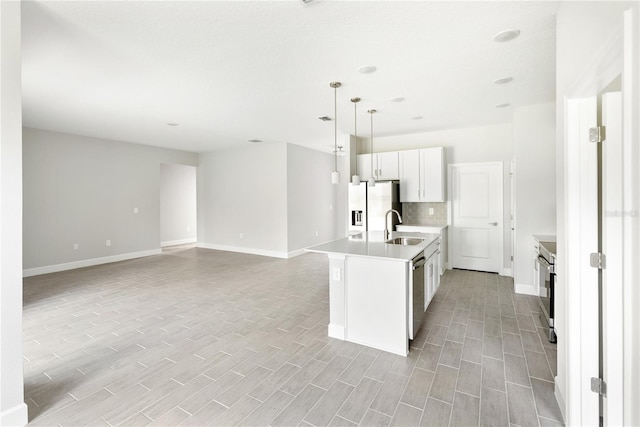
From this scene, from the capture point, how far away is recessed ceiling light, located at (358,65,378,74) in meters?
2.99

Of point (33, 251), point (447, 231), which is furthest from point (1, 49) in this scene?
point (447, 231)

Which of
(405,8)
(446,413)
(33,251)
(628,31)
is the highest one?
(405,8)

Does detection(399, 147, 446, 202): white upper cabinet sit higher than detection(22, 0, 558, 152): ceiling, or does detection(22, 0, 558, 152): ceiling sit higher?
detection(22, 0, 558, 152): ceiling

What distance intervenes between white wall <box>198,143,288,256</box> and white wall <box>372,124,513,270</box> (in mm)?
3076

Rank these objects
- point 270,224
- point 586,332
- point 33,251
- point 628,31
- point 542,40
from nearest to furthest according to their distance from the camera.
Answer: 1. point 628,31
2. point 586,332
3. point 542,40
4. point 33,251
5. point 270,224

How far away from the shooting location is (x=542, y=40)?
2.52 metres

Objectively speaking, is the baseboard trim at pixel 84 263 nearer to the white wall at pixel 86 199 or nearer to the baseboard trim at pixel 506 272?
the white wall at pixel 86 199

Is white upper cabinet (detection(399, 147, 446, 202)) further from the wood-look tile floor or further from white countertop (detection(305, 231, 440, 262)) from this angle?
white countertop (detection(305, 231, 440, 262))

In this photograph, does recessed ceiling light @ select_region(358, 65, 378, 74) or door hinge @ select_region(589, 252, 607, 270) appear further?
recessed ceiling light @ select_region(358, 65, 378, 74)

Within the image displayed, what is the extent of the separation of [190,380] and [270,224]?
5.11m

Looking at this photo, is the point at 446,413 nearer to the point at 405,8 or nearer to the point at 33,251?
the point at 405,8

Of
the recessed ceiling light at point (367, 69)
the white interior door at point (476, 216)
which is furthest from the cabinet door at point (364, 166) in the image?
the recessed ceiling light at point (367, 69)

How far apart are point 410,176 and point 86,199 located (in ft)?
22.5

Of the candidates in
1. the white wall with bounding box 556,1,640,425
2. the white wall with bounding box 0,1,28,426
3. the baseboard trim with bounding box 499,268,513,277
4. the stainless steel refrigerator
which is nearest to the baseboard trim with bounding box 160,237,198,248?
the stainless steel refrigerator
